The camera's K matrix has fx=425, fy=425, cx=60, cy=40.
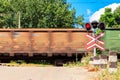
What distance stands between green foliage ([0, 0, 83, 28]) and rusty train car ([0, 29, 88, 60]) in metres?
29.1

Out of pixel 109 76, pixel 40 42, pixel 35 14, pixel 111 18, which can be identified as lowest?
pixel 40 42

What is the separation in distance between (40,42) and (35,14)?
30508 mm

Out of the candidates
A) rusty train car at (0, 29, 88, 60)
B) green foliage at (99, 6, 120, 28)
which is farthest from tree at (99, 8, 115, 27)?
rusty train car at (0, 29, 88, 60)

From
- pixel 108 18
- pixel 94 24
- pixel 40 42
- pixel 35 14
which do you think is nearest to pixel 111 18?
pixel 108 18

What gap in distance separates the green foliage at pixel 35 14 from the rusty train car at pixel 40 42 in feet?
95.4

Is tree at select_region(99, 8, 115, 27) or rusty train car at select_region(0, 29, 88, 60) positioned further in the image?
tree at select_region(99, 8, 115, 27)

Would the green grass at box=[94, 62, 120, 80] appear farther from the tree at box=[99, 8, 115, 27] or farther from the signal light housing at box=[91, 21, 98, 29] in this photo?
the tree at box=[99, 8, 115, 27]

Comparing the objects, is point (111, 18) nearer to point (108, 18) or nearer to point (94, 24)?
point (108, 18)

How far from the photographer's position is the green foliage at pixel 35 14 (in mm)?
61156

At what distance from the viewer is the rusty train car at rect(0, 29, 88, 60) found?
31.1 meters

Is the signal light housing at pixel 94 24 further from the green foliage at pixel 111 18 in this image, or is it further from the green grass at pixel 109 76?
the green foliage at pixel 111 18

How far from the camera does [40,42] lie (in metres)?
31.2

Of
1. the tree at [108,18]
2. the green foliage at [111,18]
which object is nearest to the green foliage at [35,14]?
the tree at [108,18]

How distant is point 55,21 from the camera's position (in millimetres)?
61562
